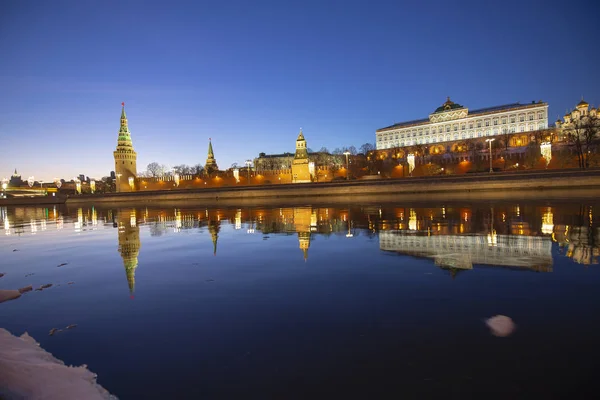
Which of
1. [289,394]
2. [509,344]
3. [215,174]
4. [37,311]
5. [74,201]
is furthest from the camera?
[215,174]

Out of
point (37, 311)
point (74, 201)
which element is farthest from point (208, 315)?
point (74, 201)

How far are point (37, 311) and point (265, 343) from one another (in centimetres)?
366

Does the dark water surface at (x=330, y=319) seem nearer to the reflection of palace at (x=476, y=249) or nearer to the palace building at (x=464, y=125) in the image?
the reflection of palace at (x=476, y=249)

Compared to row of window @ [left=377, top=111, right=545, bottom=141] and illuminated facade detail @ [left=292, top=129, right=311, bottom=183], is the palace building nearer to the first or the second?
row of window @ [left=377, top=111, right=545, bottom=141]

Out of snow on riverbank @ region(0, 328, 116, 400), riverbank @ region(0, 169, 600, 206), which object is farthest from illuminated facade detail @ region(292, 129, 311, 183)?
snow on riverbank @ region(0, 328, 116, 400)

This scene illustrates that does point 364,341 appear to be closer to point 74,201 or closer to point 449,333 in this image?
point 449,333

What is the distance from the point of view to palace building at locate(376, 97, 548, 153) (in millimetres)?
92375

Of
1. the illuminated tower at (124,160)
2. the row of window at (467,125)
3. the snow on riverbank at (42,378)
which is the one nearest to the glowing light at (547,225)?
the snow on riverbank at (42,378)

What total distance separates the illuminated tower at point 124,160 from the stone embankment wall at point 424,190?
40165mm

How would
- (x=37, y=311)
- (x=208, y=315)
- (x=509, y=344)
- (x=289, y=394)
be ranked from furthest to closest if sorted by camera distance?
(x=37, y=311), (x=208, y=315), (x=509, y=344), (x=289, y=394)

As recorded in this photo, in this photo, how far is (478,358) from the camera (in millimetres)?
3119

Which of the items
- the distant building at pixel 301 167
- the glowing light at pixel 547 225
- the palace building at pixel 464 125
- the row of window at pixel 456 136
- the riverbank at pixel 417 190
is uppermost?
the palace building at pixel 464 125

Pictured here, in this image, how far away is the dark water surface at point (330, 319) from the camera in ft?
9.50

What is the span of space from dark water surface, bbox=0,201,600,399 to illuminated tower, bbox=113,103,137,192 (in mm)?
90342
